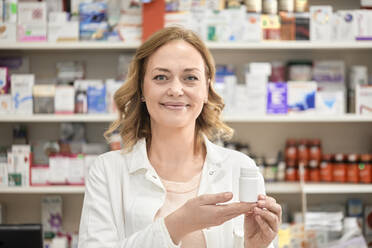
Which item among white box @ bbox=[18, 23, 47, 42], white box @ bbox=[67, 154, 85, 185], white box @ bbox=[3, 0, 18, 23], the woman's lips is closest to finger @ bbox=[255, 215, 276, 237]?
the woman's lips

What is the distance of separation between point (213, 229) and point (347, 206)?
2.37 meters

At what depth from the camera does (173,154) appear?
5.37 feet

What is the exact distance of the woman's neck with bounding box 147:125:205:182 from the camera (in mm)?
1615

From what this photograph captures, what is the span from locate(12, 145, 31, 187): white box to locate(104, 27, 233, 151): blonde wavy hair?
1.54 meters

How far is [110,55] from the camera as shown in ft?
11.8

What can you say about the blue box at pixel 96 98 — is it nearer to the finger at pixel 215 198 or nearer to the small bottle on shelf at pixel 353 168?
the small bottle on shelf at pixel 353 168

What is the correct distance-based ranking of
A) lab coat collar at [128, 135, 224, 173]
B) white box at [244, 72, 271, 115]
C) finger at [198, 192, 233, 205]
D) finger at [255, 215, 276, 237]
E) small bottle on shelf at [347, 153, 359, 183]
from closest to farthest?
1. finger at [198, 192, 233, 205]
2. finger at [255, 215, 276, 237]
3. lab coat collar at [128, 135, 224, 173]
4. white box at [244, 72, 271, 115]
5. small bottle on shelf at [347, 153, 359, 183]

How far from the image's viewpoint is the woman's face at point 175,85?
1520 mm

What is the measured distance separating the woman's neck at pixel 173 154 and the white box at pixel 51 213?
2.07 metres

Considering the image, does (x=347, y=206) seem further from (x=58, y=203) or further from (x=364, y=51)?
(x=58, y=203)

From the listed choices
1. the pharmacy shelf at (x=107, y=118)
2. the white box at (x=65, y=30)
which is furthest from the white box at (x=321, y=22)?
the white box at (x=65, y=30)

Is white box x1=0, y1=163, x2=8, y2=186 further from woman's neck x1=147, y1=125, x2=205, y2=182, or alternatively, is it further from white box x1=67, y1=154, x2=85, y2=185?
woman's neck x1=147, y1=125, x2=205, y2=182

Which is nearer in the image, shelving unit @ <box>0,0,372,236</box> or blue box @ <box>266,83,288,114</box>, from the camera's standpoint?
blue box @ <box>266,83,288,114</box>

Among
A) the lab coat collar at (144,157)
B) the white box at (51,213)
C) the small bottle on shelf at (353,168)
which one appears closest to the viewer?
the lab coat collar at (144,157)
